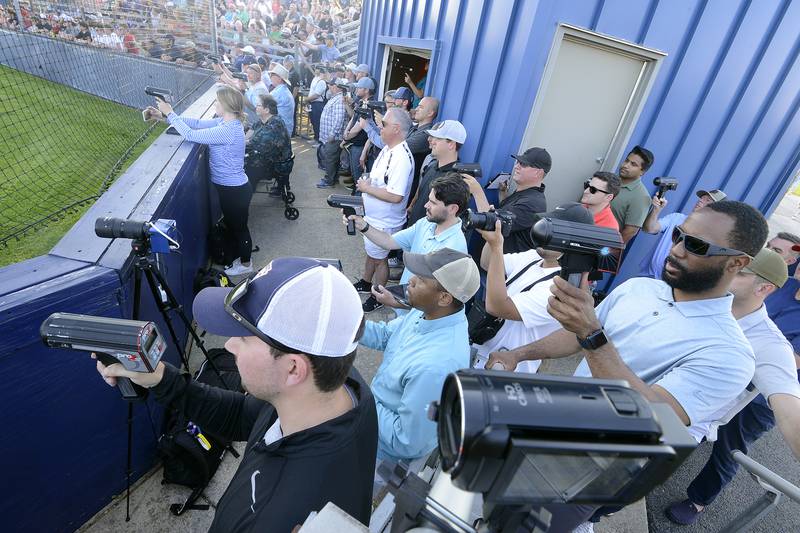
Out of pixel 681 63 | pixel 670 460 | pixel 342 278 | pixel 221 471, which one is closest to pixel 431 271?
pixel 342 278

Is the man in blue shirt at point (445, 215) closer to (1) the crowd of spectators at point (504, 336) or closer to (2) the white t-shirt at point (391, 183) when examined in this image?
(1) the crowd of spectators at point (504, 336)

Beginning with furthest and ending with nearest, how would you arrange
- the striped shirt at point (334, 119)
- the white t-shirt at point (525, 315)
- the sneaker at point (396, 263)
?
the striped shirt at point (334, 119), the sneaker at point (396, 263), the white t-shirt at point (525, 315)

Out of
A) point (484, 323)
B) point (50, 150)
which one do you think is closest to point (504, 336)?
point (484, 323)

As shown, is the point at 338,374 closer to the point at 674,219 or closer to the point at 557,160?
the point at 557,160

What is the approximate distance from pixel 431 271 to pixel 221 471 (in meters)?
2.05

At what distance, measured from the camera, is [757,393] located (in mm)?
2197

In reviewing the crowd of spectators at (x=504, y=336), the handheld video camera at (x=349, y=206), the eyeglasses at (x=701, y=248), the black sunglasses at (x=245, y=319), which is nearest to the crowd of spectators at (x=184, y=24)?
the crowd of spectators at (x=504, y=336)

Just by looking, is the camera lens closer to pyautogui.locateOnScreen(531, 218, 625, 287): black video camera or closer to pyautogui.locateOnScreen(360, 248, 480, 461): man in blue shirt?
pyautogui.locateOnScreen(360, 248, 480, 461): man in blue shirt

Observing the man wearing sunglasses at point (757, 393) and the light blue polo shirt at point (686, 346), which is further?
the man wearing sunglasses at point (757, 393)

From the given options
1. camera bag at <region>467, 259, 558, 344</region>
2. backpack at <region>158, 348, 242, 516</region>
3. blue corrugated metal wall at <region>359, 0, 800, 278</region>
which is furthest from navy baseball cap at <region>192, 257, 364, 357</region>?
blue corrugated metal wall at <region>359, 0, 800, 278</region>

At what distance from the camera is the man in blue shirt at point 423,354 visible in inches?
69.3

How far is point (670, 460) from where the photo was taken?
0.66m

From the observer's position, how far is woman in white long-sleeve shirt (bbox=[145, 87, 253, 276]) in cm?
402

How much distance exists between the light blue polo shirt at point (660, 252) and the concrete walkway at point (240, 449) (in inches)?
51.8
